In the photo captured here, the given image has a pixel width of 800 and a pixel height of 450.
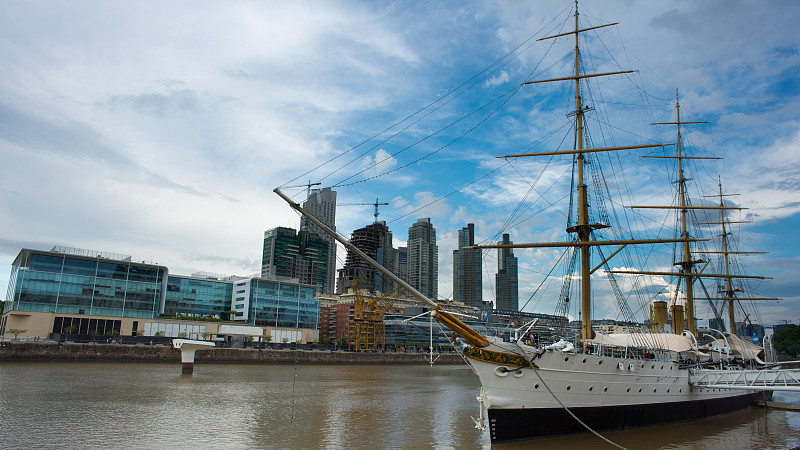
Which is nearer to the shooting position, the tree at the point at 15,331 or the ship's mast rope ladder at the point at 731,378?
the ship's mast rope ladder at the point at 731,378

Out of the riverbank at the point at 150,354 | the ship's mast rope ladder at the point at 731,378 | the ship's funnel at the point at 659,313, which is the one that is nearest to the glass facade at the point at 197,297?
the riverbank at the point at 150,354

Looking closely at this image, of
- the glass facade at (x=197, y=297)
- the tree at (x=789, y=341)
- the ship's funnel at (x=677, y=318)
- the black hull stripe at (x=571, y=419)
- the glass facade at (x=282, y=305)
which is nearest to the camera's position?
the black hull stripe at (x=571, y=419)

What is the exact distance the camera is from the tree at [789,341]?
442ft

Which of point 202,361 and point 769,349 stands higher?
point 769,349

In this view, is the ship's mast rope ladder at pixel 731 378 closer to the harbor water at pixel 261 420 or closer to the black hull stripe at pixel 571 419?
the black hull stripe at pixel 571 419

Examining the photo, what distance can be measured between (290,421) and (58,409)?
12.3 metres

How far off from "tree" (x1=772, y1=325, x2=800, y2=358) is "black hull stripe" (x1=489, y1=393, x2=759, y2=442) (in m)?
135

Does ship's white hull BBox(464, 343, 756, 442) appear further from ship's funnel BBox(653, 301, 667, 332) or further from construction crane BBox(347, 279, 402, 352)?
construction crane BBox(347, 279, 402, 352)

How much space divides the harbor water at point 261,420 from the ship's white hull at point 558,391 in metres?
0.71

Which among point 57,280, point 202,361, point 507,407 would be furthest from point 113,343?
point 507,407

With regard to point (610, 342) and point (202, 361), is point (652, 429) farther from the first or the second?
point (202, 361)

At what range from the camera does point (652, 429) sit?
2833 centimetres

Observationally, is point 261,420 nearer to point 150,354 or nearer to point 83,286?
point 150,354

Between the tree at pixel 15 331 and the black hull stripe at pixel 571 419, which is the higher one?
the tree at pixel 15 331
